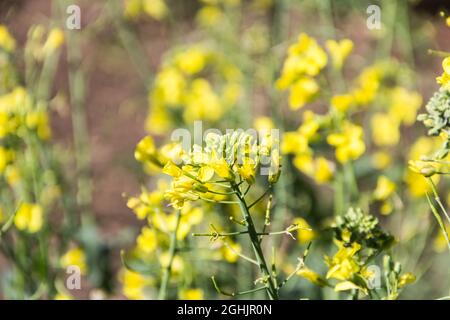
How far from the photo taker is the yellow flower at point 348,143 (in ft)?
5.63

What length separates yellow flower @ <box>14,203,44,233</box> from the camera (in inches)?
76.9

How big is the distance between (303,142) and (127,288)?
1.99 ft

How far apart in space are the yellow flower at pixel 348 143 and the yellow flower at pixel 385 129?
2.09 feet

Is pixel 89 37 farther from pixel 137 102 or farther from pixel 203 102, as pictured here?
pixel 203 102

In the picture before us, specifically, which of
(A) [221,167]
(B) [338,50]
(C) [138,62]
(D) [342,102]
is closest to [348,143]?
(D) [342,102]

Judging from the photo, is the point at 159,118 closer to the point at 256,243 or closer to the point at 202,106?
the point at 202,106

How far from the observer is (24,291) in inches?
77.3

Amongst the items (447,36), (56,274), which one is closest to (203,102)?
(56,274)

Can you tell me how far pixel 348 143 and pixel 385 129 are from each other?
2.36 feet

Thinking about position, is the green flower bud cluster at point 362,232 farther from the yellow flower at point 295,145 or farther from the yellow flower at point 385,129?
the yellow flower at point 385,129

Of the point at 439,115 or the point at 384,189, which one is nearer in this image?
the point at 439,115

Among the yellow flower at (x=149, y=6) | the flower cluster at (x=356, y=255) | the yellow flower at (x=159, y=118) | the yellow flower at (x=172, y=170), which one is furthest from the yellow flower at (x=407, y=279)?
the yellow flower at (x=149, y=6)

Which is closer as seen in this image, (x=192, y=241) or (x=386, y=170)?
(x=192, y=241)

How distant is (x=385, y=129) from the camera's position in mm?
2410
